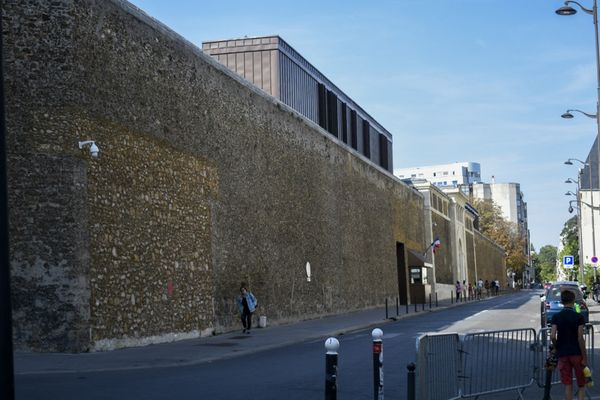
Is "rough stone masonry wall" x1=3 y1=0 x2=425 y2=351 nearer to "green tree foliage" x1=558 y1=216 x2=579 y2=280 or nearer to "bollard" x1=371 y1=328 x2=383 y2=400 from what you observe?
"bollard" x1=371 y1=328 x2=383 y2=400

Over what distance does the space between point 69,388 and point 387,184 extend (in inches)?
2071

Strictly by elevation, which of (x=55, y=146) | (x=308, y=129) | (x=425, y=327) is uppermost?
(x=308, y=129)

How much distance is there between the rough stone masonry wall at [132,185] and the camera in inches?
855

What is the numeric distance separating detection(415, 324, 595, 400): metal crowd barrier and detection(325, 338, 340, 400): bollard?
2533 mm

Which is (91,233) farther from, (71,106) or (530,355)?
(530,355)

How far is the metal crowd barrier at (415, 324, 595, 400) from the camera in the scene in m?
12.0

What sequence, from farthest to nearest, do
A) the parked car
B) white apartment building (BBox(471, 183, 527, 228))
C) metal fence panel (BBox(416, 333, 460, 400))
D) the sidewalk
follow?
white apartment building (BBox(471, 183, 527, 228))
the parked car
the sidewalk
metal fence panel (BBox(416, 333, 460, 400))

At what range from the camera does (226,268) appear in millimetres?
32031

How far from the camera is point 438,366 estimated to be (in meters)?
12.2

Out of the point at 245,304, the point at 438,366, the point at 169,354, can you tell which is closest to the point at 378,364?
the point at 438,366

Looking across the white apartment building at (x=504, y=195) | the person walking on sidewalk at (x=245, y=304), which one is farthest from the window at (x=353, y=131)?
the white apartment building at (x=504, y=195)

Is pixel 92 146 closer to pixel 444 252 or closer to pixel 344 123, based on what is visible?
pixel 344 123

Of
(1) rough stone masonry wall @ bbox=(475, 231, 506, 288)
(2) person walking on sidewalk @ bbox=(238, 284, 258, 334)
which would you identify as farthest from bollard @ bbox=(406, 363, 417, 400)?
(1) rough stone masonry wall @ bbox=(475, 231, 506, 288)

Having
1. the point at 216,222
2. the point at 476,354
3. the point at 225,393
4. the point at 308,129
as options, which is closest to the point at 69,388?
the point at 225,393
